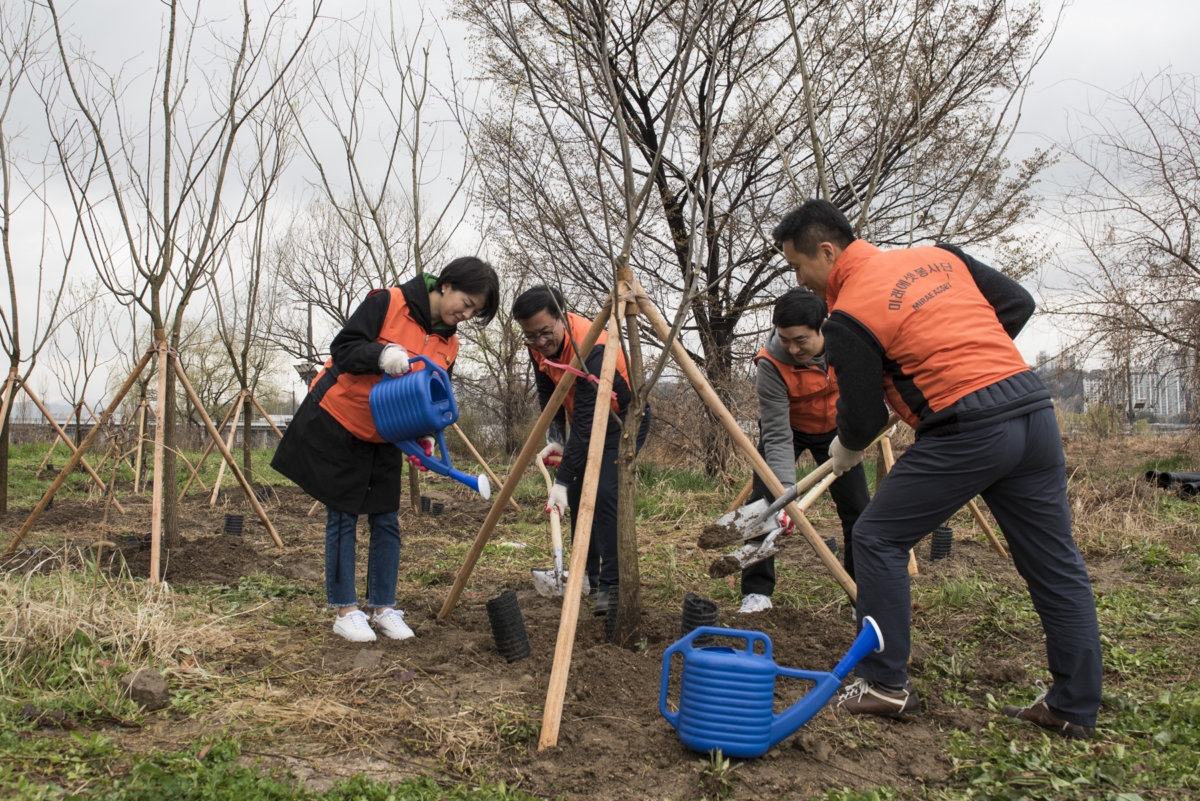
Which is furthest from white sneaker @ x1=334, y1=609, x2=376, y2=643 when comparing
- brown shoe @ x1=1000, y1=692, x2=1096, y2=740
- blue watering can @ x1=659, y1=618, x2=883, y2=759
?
brown shoe @ x1=1000, y1=692, x2=1096, y2=740

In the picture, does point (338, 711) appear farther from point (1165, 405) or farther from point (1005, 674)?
point (1165, 405)

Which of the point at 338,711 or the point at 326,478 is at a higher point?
the point at 326,478

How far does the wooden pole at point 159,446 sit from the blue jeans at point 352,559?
1.12 m

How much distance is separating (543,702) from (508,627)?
16.7 inches

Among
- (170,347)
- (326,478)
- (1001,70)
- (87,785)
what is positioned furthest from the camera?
(1001,70)

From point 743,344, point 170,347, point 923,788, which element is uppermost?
point 743,344

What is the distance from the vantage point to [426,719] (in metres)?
2.35

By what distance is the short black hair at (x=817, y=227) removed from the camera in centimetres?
253

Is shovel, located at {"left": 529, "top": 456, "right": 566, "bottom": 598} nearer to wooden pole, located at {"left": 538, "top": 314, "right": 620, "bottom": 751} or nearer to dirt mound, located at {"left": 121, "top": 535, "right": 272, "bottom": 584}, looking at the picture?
wooden pole, located at {"left": 538, "top": 314, "right": 620, "bottom": 751}

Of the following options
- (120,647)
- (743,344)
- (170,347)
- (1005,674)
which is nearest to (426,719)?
(120,647)

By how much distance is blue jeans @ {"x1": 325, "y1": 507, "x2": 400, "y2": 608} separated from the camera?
3.29 meters

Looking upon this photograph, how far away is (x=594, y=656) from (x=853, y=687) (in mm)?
862

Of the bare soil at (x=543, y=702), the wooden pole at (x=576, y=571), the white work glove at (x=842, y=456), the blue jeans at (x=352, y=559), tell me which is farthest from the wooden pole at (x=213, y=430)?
the white work glove at (x=842, y=456)

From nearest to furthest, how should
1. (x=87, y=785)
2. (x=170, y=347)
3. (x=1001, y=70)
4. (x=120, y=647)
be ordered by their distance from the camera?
(x=87, y=785), (x=120, y=647), (x=170, y=347), (x=1001, y=70)
